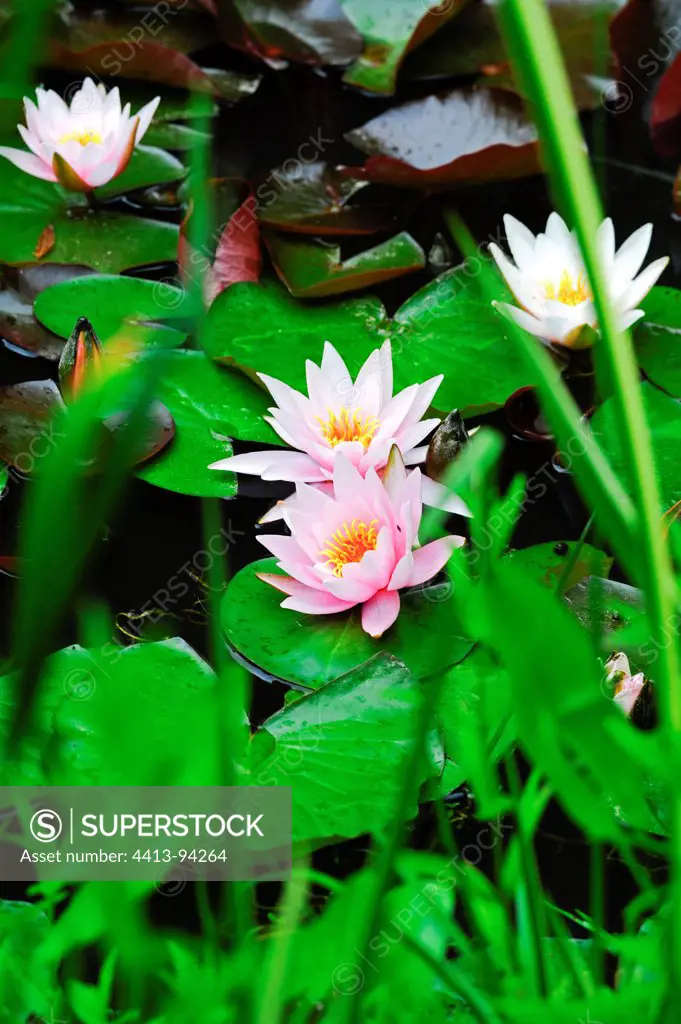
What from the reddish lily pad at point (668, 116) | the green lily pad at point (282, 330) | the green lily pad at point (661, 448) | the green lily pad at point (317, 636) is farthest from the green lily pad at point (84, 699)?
the reddish lily pad at point (668, 116)

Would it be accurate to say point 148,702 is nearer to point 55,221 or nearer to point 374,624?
point 374,624

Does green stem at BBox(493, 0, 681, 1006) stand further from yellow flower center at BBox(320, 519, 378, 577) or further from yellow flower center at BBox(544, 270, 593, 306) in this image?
yellow flower center at BBox(544, 270, 593, 306)

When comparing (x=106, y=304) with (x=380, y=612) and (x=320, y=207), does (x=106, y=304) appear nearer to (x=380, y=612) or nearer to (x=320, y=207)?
(x=320, y=207)

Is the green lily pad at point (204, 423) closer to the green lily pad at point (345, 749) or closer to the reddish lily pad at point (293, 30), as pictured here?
the green lily pad at point (345, 749)

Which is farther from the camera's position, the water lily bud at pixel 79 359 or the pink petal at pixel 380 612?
the water lily bud at pixel 79 359

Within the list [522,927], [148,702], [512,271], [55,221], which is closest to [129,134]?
[55,221]

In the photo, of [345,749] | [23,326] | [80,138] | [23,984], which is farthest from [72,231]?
[23,984]

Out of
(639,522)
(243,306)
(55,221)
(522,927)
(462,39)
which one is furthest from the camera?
(462,39)
